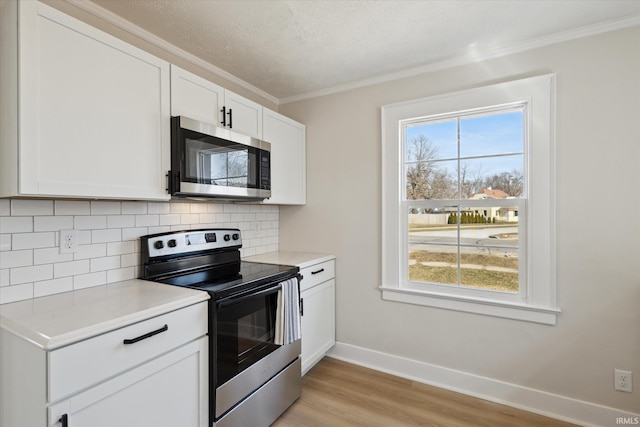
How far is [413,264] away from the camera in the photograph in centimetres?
258

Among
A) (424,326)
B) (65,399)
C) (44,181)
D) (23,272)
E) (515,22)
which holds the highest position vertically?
(515,22)

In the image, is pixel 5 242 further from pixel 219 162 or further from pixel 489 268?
pixel 489 268

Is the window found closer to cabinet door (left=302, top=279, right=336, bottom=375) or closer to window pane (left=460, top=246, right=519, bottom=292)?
window pane (left=460, top=246, right=519, bottom=292)

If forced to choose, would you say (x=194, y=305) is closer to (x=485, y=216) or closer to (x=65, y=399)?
(x=65, y=399)

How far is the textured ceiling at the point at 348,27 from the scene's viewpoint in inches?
67.8

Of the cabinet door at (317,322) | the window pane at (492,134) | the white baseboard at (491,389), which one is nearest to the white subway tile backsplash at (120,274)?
the cabinet door at (317,322)

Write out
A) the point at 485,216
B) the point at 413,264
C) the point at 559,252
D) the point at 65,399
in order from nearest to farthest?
the point at 65,399
the point at 559,252
the point at 485,216
the point at 413,264

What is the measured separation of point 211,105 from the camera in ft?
6.48

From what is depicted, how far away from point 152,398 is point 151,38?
Result: 205cm

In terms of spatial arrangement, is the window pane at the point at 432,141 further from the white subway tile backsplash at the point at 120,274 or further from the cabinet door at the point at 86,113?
the white subway tile backsplash at the point at 120,274

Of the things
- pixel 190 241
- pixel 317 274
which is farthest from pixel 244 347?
pixel 317 274

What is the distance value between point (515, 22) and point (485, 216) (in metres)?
1.25

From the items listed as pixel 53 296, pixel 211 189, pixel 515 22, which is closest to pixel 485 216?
pixel 515 22

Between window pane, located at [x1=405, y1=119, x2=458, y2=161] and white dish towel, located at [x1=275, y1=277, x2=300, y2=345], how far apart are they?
1.43 meters
